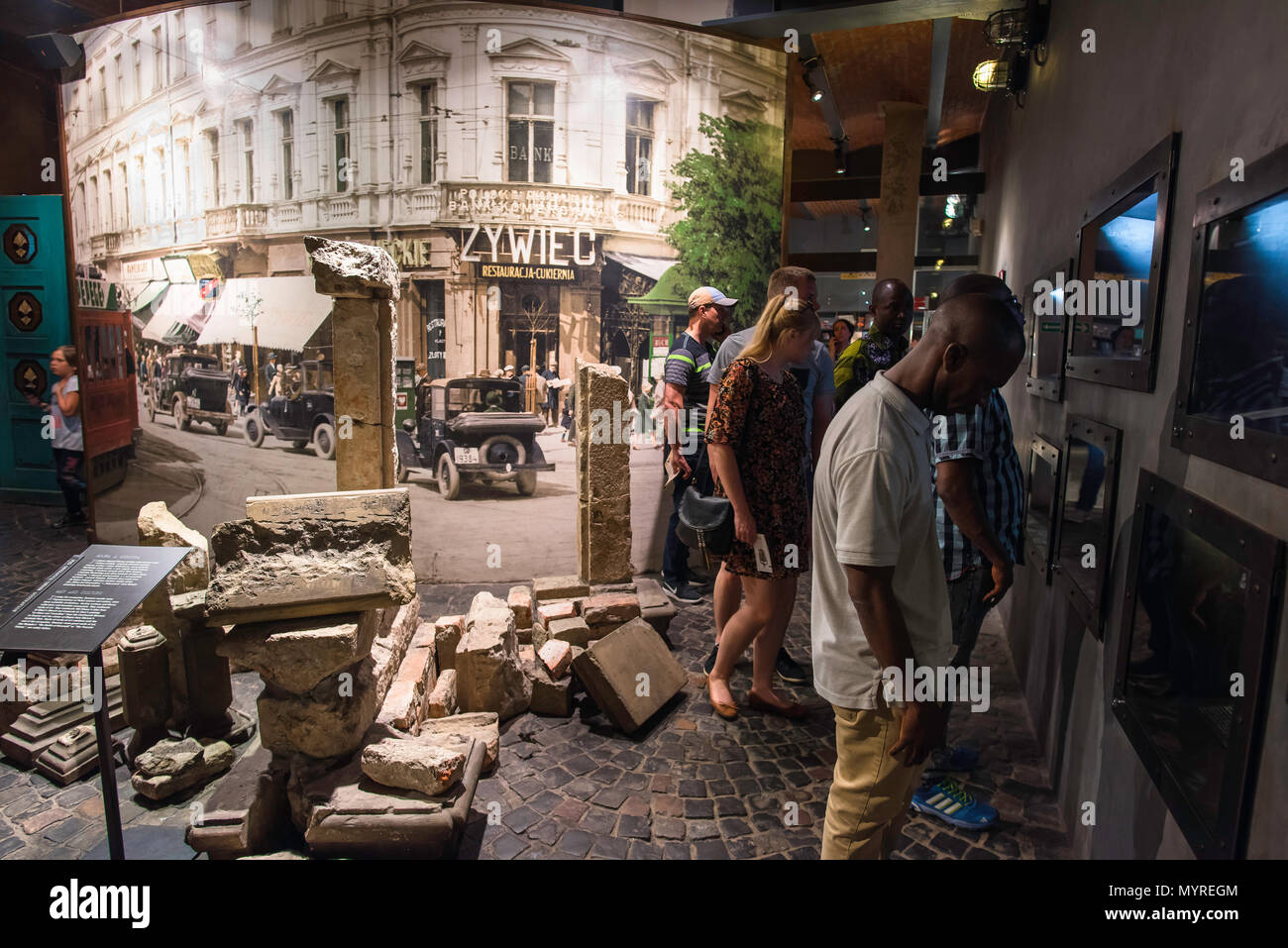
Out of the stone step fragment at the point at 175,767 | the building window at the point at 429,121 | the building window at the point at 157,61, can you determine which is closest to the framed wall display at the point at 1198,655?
the stone step fragment at the point at 175,767

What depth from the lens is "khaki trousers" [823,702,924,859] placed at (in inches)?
80.7

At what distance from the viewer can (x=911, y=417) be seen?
1.94 meters

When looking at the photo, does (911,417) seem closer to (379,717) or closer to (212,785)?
(379,717)

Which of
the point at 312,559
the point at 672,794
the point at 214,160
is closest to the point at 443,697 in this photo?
the point at 312,559

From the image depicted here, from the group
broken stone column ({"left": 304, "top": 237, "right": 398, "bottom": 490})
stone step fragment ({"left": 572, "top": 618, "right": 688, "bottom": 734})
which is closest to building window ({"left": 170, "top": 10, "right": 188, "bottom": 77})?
broken stone column ({"left": 304, "top": 237, "right": 398, "bottom": 490})

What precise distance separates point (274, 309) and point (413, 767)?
526 centimetres

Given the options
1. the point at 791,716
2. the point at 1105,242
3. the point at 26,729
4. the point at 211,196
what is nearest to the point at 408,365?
the point at 211,196

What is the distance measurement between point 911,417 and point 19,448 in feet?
37.0

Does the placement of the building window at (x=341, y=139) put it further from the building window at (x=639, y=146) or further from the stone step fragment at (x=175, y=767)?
the stone step fragment at (x=175, y=767)

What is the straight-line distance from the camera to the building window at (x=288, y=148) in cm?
627

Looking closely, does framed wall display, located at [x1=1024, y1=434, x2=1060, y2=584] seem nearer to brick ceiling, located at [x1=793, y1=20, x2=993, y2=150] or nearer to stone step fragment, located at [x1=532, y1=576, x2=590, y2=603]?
stone step fragment, located at [x1=532, y1=576, x2=590, y2=603]

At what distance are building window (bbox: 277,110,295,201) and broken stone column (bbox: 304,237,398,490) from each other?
2.01 meters

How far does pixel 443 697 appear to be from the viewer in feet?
13.0
